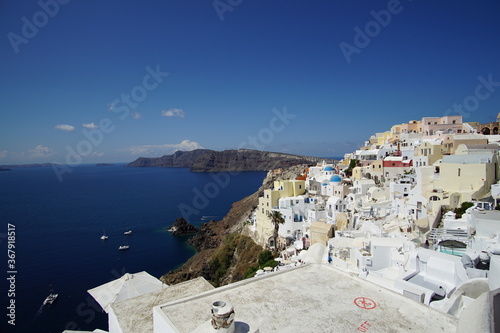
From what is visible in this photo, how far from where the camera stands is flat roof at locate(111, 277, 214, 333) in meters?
5.60

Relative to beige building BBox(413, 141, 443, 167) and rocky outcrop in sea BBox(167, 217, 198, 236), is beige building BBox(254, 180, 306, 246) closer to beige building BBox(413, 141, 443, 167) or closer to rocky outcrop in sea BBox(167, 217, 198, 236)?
beige building BBox(413, 141, 443, 167)

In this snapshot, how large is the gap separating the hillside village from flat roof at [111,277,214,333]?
0.10ft

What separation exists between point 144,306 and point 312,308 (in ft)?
13.3

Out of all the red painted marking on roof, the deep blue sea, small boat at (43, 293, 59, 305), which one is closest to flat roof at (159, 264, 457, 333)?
the red painted marking on roof

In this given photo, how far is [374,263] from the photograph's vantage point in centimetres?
1312

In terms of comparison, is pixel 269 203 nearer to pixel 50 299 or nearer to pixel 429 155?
pixel 429 155

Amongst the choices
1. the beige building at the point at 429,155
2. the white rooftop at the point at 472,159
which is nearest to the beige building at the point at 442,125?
the beige building at the point at 429,155

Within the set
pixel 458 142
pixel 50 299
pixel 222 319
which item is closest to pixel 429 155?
pixel 458 142

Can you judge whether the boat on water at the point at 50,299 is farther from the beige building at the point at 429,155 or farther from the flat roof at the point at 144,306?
the beige building at the point at 429,155

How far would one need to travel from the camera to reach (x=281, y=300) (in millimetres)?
4656

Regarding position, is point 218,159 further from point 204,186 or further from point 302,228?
point 302,228

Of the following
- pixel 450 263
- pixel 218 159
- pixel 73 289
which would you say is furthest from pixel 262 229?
pixel 218 159

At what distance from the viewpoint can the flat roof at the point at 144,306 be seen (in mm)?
5602

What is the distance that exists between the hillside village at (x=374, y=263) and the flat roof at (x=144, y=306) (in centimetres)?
3
